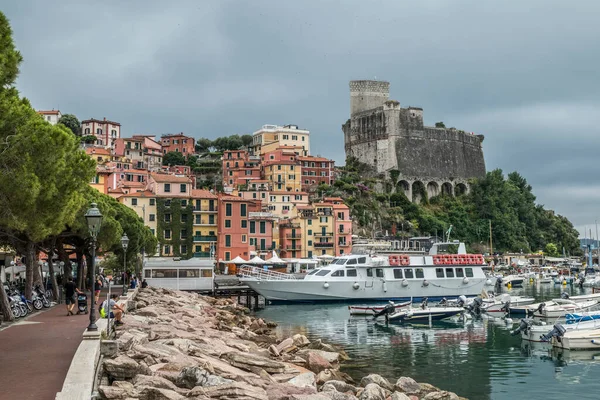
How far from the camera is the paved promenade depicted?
11.5 m

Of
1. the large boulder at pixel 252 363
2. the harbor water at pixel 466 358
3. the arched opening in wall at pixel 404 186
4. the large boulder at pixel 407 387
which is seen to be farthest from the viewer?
the arched opening in wall at pixel 404 186

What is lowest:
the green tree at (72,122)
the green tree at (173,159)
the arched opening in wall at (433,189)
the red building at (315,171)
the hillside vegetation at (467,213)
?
the hillside vegetation at (467,213)

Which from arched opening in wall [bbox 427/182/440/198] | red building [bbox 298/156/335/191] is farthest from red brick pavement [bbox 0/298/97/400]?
arched opening in wall [bbox 427/182/440/198]

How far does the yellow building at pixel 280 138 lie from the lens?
109 m

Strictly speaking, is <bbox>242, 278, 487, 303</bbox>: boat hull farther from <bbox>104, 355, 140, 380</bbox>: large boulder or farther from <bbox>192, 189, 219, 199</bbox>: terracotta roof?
<bbox>104, 355, 140, 380</bbox>: large boulder

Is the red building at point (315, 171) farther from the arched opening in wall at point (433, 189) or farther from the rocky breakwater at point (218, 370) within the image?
the rocky breakwater at point (218, 370)

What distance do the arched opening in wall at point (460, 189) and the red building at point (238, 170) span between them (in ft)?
105

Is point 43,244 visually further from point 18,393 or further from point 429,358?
point 18,393

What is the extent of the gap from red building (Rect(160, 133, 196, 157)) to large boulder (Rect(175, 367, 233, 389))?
105860 mm

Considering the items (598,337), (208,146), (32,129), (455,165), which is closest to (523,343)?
(598,337)

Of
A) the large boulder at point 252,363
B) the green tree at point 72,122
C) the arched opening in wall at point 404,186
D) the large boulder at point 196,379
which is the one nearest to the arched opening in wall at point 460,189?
the arched opening in wall at point 404,186

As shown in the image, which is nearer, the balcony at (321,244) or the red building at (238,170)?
the balcony at (321,244)

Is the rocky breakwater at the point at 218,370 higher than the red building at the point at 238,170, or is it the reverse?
the red building at the point at 238,170

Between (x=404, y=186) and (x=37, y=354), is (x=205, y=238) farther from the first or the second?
(x=37, y=354)
